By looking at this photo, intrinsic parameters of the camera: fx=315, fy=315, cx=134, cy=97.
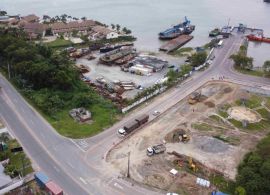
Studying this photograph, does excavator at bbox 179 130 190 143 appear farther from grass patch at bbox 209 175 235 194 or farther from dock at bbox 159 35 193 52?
dock at bbox 159 35 193 52

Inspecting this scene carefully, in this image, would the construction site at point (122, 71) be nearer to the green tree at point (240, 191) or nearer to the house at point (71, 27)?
the house at point (71, 27)

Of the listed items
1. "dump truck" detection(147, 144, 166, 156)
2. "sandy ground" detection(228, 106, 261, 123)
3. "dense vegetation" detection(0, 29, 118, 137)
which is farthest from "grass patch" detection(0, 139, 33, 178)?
"sandy ground" detection(228, 106, 261, 123)

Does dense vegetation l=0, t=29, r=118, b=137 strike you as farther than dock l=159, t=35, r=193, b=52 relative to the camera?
No

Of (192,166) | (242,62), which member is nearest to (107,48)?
(242,62)

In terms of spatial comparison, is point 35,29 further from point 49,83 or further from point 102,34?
point 49,83

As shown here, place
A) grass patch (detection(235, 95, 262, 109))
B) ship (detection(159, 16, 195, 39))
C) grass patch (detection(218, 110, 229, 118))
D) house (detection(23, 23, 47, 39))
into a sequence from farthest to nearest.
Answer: ship (detection(159, 16, 195, 39))
house (detection(23, 23, 47, 39))
grass patch (detection(235, 95, 262, 109))
grass patch (detection(218, 110, 229, 118))

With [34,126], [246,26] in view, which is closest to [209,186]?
[34,126]

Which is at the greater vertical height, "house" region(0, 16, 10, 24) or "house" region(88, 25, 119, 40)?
"house" region(0, 16, 10, 24)
